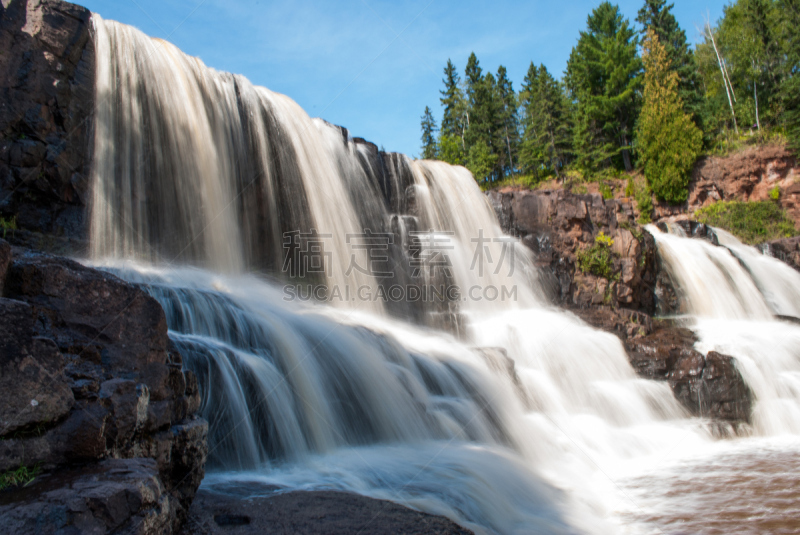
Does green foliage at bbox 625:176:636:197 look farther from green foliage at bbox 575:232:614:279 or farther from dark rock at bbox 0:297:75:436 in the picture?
dark rock at bbox 0:297:75:436

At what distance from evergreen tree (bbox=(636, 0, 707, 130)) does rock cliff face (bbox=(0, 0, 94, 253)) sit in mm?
29992

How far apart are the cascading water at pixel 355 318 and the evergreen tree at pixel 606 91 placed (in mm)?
17298

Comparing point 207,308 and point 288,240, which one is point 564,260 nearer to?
point 288,240

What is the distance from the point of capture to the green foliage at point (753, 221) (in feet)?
76.1

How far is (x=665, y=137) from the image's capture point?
90.2 feet

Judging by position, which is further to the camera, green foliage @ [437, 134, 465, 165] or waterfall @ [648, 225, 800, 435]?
green foliage @ [437, 134, 465, 165]

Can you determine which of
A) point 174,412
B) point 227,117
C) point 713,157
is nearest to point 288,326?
point 174,412

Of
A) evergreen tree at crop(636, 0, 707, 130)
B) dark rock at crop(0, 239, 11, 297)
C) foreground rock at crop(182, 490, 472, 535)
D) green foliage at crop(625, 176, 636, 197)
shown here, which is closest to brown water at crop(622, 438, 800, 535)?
foreground rock at crop(182, 490, 472, 535)

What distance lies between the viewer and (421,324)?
1255 centimetres

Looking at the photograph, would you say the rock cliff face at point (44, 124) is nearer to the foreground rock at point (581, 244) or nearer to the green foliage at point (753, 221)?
the foreground rock at point (581, 244)

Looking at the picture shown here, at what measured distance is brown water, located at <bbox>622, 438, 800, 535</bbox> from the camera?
4.82 metres

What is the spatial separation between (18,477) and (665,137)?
30894 mm

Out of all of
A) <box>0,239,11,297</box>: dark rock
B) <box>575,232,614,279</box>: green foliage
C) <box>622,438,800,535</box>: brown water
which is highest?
<box>575,232,614,279</box>: green foliage

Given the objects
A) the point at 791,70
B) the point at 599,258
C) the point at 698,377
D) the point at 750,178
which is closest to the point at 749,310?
the point at 599,258
